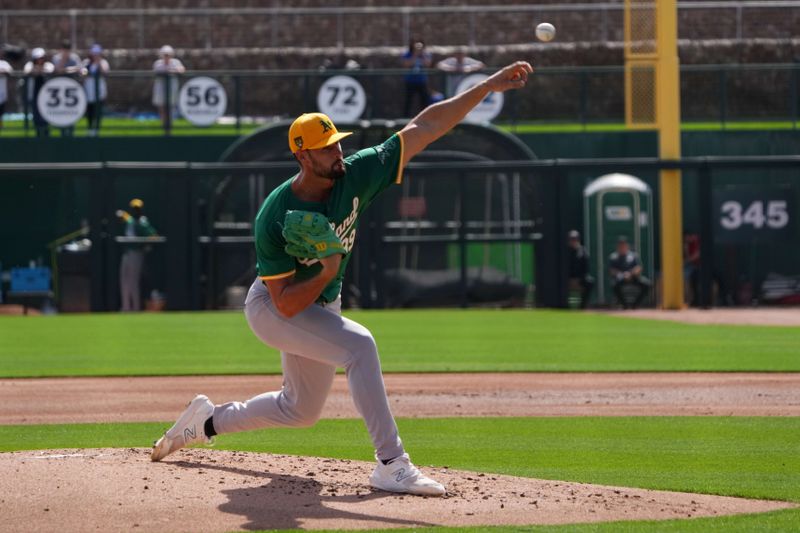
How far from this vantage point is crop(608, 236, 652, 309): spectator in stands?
2205 centimetres

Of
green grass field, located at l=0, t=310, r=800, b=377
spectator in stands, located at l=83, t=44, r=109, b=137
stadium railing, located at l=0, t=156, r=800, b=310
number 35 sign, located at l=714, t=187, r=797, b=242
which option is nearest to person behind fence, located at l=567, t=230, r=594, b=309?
stadium railing, located at l=0, t=156, r=800, b=310

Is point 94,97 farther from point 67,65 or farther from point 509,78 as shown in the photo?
point 509,78

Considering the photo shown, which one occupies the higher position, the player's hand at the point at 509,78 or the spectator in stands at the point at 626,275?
the player's hand at the point at 509,78

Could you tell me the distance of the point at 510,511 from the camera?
20.3 ft

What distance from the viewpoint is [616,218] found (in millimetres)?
22844

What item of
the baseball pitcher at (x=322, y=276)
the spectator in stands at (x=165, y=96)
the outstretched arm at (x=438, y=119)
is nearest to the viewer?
the baseball pitcher at (x=322, y=276)

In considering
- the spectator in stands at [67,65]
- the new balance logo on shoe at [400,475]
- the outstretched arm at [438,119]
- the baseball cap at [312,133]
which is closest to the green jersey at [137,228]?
the spectator in stands at [67,65]

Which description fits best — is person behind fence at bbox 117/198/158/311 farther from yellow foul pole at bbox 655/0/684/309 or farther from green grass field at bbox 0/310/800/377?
yellow foul pole at bbox 655/0/684/309

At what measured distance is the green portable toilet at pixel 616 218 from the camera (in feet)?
74.7

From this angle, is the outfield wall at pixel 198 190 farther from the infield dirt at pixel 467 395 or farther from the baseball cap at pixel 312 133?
the baseball cap at pixel 312 133

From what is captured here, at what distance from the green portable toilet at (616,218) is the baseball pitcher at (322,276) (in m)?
16.4

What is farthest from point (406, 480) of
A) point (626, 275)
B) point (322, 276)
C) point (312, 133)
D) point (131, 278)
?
point (131, 278)

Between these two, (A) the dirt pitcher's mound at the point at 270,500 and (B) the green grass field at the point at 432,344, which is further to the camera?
(B) the green grass field at the point at 432,344

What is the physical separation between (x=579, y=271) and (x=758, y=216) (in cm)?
312
